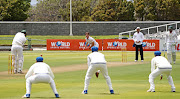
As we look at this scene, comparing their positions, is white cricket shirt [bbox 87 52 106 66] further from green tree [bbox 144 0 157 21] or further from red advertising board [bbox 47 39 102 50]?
green tree [bbox 144 0 157 21]

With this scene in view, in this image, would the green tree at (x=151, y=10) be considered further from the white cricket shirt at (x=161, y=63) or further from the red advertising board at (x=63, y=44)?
the white cricket shirt at (x=161, y=63)

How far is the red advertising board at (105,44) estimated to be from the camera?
1677 inches

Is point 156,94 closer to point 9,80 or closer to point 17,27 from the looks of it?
point 9,80

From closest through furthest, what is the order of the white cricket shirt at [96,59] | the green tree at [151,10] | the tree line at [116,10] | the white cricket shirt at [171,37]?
1. the white cricket shirt at [96,59]
2. the white cricket shirt at [171,37]
3. the tree line at [116,10]
4. the green tree at [151,10]

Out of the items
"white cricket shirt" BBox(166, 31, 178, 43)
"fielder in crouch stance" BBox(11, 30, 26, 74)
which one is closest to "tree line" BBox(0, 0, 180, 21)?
"white cricket shirt" BBox(166, 31, 178, 43)

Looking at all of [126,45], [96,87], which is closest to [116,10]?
[126,45]

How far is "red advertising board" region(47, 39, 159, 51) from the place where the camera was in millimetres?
42594

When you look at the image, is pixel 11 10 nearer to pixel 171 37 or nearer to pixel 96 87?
pixel 171 37

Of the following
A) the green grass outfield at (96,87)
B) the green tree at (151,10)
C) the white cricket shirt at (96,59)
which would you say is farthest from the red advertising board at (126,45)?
the green tree at (151,10)

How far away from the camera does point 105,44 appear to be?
43812mm

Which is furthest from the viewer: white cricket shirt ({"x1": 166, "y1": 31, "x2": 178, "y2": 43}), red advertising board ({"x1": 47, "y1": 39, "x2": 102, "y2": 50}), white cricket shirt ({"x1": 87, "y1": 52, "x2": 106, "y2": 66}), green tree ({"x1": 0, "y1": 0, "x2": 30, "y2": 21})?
green tree ({"x1": 0, "y1": 0, "x2": 30, "y2": 21})

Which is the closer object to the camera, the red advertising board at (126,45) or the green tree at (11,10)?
the red advertising board at (126,45)

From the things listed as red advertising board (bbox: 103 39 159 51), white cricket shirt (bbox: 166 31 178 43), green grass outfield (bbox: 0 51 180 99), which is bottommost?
green grass outfield (bbox: 0 51 180 99)

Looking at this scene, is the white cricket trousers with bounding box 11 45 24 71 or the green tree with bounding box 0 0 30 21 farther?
the green tree with bounding box 0 0 30 21
